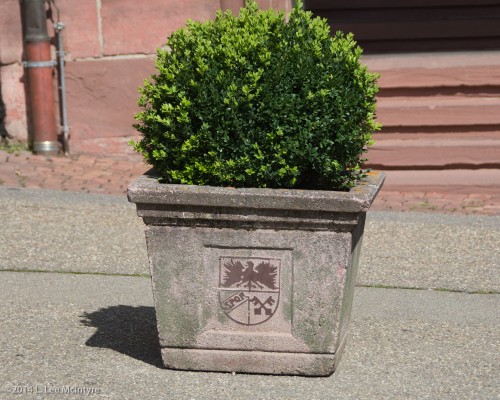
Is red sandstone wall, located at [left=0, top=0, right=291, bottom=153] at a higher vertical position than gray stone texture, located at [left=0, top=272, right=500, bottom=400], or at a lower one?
higher

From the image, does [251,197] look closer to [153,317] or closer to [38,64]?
[153,317]

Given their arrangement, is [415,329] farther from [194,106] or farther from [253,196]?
[194,106]

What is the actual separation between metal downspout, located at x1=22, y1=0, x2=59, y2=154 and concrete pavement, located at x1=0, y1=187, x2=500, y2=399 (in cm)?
116

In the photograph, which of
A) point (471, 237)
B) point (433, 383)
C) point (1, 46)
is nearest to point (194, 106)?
point (433, 383)

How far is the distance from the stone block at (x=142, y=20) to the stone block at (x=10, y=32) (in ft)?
2.42

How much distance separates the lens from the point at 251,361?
4.36 metres

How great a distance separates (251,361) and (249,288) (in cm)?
36

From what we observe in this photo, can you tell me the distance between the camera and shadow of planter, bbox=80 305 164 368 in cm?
464

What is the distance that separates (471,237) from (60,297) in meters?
2.91

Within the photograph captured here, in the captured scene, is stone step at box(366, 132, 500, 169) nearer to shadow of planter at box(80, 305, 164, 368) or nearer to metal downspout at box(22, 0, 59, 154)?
metal downspout at box(22, 0, 59, 154)

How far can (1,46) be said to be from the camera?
336 inches

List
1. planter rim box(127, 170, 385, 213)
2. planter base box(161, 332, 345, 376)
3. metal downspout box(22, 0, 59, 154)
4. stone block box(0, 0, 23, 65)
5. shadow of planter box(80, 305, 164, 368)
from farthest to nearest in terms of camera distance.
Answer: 1. stone block box(0, 0, 23, 65)
2. metal downspout box(22, 0, 59, 154)
3. shadow of planter box(80, 305, 164, 368)
4. planter base box(161, 332, 345, 376)
5. planter rim box(127, 170, 385, 213)

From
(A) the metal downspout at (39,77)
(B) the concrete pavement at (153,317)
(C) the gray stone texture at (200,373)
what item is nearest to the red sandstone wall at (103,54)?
(A) the metal downspout at (39,77)

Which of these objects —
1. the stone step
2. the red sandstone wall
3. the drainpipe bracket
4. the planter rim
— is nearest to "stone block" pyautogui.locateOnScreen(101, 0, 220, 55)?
the red sandstone wall
